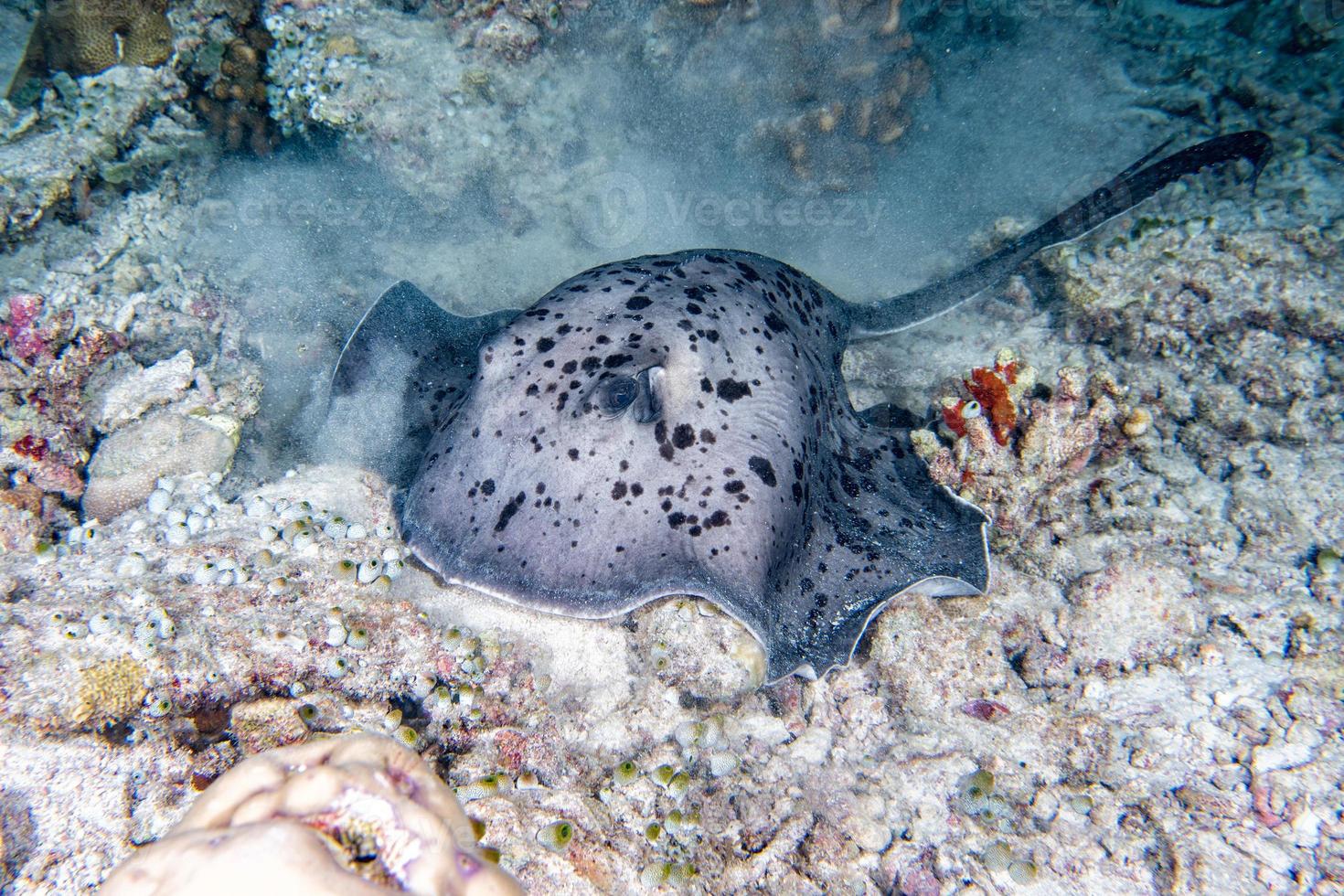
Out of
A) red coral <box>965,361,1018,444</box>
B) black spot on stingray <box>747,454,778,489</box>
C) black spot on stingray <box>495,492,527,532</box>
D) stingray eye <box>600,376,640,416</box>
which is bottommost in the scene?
black spot on stingray <box>495,492,527,532</box>

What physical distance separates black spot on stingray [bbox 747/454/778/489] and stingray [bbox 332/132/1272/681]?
0.01m

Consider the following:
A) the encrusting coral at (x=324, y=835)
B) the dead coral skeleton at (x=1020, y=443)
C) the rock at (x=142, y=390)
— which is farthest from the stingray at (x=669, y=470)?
the rock at (x=142, y=390)

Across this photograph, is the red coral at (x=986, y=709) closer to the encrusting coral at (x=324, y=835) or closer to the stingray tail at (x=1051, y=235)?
the encrusting coral at (x=324, y=835)

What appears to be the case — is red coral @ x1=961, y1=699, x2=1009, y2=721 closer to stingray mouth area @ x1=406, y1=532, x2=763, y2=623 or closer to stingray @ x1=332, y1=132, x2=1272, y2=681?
stingray @ x1=332, y1=132, x2=1272, y2=681

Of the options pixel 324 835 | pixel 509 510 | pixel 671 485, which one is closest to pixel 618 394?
pixel 671 485

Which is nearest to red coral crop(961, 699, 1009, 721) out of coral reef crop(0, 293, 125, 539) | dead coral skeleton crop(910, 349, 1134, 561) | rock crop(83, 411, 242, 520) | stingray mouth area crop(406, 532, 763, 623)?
dead coral skeleton crop(910, 349, 1134, 561)

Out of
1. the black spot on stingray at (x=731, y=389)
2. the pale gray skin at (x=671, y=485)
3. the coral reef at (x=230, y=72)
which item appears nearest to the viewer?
the pale gray skin at (x=671, y=485)

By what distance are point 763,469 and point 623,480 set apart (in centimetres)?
82

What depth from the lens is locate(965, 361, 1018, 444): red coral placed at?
4.73 meters

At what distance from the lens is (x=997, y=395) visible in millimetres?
4766

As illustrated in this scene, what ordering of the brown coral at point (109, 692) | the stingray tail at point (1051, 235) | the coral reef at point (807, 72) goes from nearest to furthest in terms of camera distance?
the brown coral at point (109, 692) → the stingray tail at point (1051, 235) → the coral reef at point (807, 72)

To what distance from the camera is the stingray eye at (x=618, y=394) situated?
10.7 ft

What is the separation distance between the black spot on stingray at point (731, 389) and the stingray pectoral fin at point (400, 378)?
74.1 inches

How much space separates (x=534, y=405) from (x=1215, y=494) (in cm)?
545
